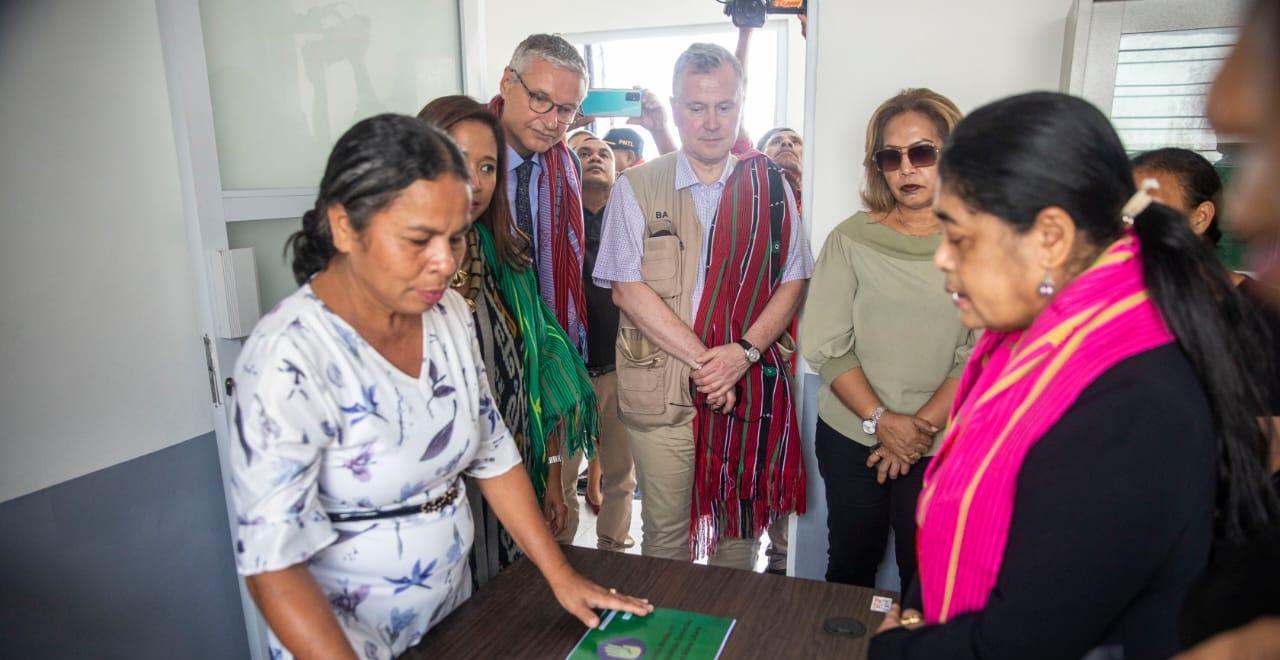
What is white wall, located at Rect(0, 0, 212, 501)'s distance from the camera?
1577 millimetres

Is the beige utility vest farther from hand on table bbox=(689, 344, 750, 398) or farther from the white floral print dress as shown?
the white floral print dress

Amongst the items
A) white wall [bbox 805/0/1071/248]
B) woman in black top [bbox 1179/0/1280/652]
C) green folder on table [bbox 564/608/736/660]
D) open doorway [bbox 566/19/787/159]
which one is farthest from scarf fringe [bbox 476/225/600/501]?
open doorway [bbox 566/19/787/159]

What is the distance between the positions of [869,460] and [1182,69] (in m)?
1.16

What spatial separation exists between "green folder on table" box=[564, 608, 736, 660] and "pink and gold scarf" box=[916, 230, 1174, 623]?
0.32m

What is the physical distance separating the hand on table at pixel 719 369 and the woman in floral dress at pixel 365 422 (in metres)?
1.07

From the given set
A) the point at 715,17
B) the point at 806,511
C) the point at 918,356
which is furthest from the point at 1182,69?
the point at 715,17

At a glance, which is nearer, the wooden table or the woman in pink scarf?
the woman in pink scarf

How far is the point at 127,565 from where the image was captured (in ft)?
5.92

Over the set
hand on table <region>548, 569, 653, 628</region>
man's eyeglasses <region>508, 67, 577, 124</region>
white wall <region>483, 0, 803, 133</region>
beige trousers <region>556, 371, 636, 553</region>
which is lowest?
beige trousers <region>556, 371, 636, 553</region>

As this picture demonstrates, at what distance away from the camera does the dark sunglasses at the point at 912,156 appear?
6.15 feet

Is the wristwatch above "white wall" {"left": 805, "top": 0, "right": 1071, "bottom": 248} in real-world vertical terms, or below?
below

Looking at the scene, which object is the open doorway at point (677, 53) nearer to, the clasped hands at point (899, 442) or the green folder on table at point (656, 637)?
the clasped hands at point (899, 442)

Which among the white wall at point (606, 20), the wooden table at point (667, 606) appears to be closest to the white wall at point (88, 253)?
the wooden table at point (667, 606)

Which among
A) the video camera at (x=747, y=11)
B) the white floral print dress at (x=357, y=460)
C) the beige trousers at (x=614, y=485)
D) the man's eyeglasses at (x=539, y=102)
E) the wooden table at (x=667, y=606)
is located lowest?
the beige trousers at (x=614, y=485)
